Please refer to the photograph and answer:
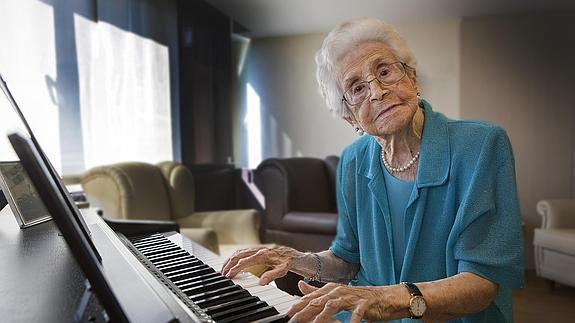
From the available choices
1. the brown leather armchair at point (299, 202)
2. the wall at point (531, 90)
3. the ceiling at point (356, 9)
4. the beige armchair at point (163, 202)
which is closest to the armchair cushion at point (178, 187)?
the beige armchair at point (163, 202)

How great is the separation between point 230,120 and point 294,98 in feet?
3.04

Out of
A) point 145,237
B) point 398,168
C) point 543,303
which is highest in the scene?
point 398,168

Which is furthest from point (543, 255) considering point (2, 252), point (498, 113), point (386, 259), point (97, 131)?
point (2, 252)

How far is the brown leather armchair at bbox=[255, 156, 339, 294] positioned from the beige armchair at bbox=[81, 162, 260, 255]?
493 millimetres

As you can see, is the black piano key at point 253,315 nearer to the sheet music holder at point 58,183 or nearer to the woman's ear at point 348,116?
the sheet music holder at point 58,183

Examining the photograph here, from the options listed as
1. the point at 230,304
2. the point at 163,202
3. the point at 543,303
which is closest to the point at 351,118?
the point at 230,304

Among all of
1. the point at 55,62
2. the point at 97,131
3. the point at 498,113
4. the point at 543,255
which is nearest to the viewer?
the point at 55,62

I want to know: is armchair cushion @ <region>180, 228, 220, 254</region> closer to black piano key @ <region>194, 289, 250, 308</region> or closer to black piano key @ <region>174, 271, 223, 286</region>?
black piano key @ <region>174, 271, 223, 286</region>

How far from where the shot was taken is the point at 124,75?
3.29 m

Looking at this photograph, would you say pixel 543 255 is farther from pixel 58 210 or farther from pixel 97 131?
pixel 58 210

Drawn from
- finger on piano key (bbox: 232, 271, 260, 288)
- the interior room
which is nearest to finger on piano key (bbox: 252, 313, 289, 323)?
finger on piano key (bbox: 232, 271, 260, 288)

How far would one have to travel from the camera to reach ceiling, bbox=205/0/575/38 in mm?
4457

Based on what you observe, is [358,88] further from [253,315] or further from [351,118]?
[253,315]

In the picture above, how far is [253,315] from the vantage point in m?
0.71
